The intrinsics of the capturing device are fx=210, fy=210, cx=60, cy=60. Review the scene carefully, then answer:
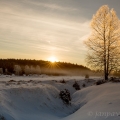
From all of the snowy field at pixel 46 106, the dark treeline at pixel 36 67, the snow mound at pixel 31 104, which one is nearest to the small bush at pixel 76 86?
the snowy field at pixel 46 106

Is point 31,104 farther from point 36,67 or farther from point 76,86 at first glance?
point 36,67

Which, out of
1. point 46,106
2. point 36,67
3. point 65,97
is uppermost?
point 36,67

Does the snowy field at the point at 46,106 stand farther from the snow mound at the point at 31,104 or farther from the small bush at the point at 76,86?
the small bush at the point at 76,86

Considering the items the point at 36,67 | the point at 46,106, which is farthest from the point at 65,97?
the point at 36,67

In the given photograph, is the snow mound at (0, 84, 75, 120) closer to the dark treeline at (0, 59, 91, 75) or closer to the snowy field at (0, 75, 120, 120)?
the snowy field at (0, 75, 120, 120)

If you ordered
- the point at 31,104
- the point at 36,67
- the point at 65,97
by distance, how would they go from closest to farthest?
the point at 31,104, the point at 65,97, the point at 36,67

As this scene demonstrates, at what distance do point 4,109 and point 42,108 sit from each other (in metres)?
3.71

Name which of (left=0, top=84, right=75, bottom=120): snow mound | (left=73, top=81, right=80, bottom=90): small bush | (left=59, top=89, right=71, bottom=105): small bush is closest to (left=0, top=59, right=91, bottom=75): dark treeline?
(left=73, top=81, right=80, bottom=90): small bush

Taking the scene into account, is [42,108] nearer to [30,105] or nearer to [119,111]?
[30,105]

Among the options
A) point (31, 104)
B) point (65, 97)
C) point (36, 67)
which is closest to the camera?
point (31, 104)

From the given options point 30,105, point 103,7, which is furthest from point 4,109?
point 103,7

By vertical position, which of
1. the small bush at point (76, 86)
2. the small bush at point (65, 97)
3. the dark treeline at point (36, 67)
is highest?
the dark treeline at point (36, 67)

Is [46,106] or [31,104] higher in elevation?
[31,104]

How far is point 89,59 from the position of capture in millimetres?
28031
